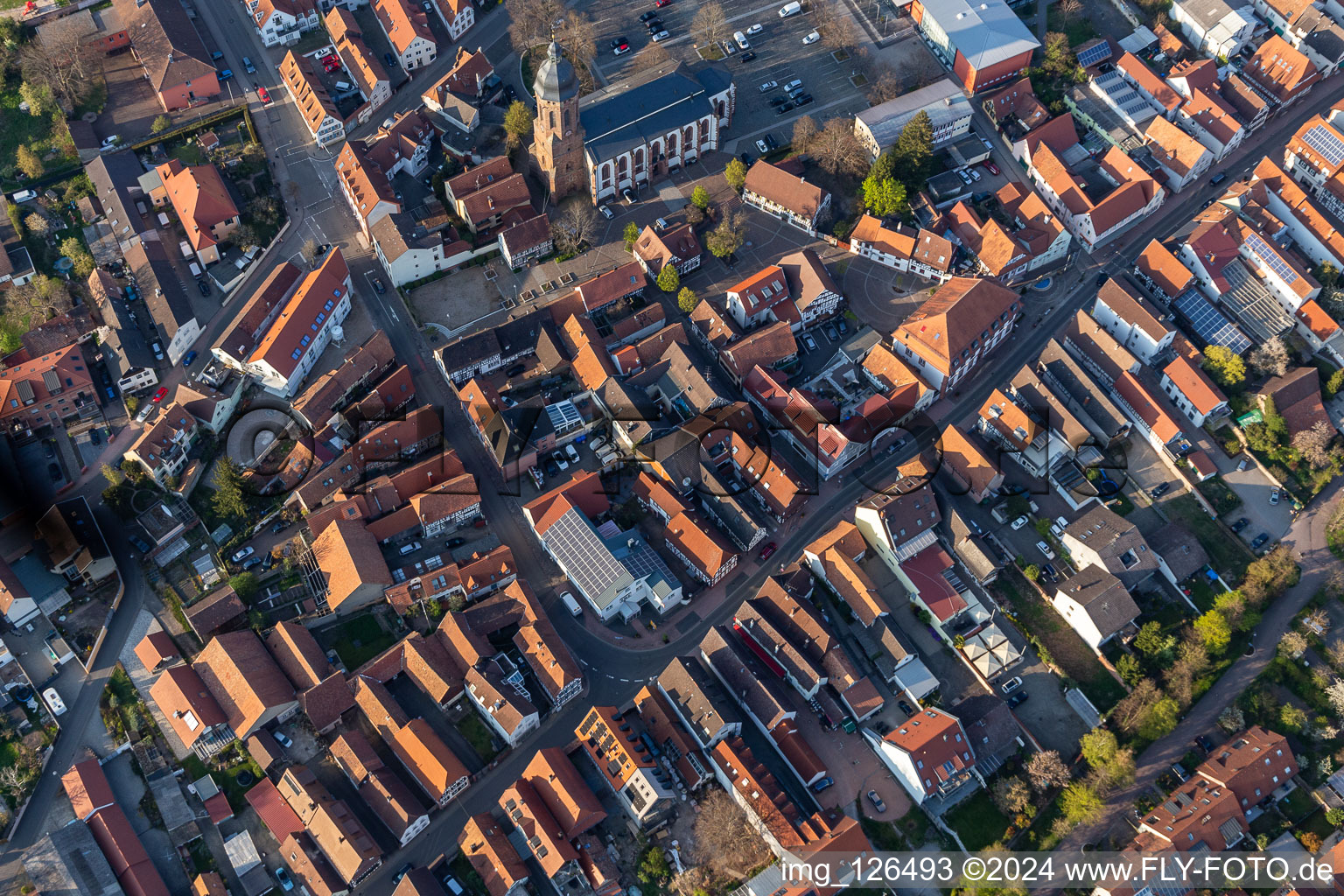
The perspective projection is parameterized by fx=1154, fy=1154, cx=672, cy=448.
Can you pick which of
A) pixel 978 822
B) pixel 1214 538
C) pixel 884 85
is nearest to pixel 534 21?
pixel 884 85

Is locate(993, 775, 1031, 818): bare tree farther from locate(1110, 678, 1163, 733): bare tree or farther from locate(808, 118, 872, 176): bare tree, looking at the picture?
locate(808, 118, 872, 176): bare tree

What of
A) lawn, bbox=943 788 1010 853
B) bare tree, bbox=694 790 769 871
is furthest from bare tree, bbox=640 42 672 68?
lawn, bbox=943 788 1010 853

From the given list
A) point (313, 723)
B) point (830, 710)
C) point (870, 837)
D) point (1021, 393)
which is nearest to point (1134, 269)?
point (1021, 393)

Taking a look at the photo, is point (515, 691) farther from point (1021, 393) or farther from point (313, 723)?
point (1021, 393)

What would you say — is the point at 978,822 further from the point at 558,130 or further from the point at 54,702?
the point at 54,702

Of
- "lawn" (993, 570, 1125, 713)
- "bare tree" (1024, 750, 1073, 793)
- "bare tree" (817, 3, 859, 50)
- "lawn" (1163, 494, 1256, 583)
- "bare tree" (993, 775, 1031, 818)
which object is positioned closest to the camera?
"bare tree" (993, 775, 1031, 818)

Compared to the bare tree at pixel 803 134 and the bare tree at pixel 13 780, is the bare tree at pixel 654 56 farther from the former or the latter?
the bare tree at pixel 13 780
